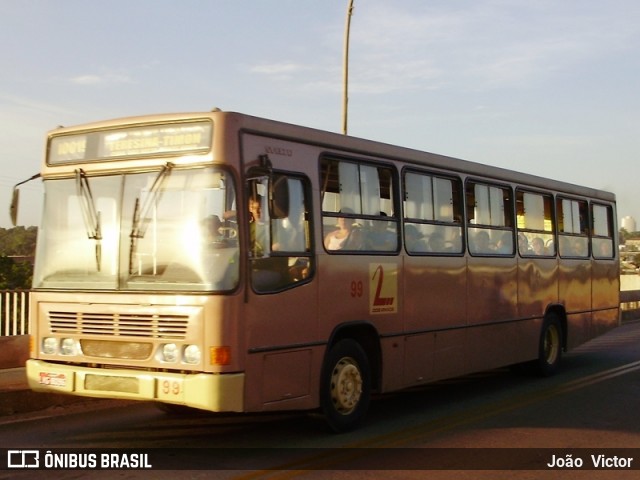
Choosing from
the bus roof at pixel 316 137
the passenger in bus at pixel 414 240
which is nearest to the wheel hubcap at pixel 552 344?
the bus roof at pixel 316 137

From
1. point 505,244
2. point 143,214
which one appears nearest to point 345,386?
point 143,214

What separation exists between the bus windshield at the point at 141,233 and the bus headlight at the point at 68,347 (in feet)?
1.65

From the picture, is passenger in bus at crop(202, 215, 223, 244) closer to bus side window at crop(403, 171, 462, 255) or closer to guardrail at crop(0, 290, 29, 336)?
bus side window at crop(403, 171, 462, 255)

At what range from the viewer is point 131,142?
796cm

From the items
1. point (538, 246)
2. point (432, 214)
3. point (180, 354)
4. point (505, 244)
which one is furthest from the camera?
point (538, 246)

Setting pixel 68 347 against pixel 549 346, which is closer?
pixel 68 347

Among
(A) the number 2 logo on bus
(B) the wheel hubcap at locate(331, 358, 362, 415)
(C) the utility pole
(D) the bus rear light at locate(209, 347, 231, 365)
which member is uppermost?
(C) the utility pole

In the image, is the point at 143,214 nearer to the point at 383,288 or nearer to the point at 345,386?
the point at 345,386

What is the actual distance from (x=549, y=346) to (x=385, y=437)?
6.14m

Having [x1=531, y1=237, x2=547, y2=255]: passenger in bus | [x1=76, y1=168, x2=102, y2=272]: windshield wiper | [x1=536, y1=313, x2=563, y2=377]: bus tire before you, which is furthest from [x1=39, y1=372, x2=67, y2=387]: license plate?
[x1=536, y1=313, x2=563, y2=377]: bus tire

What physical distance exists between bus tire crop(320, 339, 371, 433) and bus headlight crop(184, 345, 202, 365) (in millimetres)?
1559

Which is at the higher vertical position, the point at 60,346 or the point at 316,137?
the point at 316,137

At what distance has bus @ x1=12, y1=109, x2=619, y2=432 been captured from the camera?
7.39 m

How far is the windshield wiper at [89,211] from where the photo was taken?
7.94m
